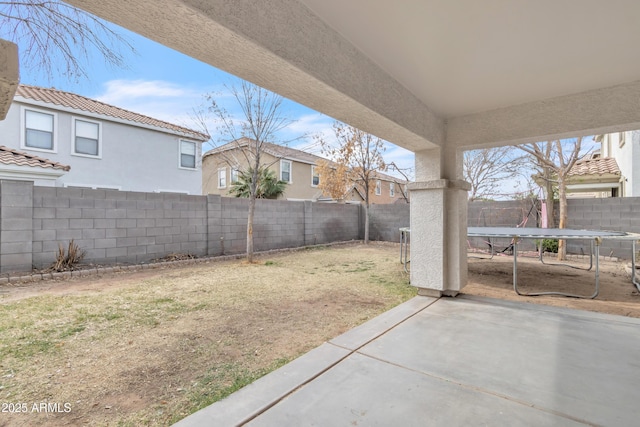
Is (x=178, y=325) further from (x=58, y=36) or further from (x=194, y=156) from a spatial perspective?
(x=194, y=156)

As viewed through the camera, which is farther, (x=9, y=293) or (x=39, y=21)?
(x=9, y=293)

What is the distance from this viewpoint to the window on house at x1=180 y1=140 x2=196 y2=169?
43.0 ft

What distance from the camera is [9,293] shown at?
14.8ft

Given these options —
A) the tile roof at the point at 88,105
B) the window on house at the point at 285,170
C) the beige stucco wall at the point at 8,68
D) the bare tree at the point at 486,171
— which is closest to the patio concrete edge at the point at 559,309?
the beige stucco wall at the point at 8,68

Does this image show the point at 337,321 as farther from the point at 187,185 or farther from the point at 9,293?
the point at 187,185

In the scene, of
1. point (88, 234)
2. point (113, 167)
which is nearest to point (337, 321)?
point (88, 234)

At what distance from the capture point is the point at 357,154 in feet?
40.5

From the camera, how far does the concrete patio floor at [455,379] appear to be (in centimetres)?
171

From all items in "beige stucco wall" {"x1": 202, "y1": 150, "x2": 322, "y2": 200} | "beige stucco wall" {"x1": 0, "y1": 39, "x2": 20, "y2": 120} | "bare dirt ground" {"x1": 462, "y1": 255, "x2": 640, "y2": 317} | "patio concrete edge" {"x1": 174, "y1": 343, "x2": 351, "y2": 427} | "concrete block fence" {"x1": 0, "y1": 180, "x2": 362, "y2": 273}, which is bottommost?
"bare dirt ground" {"x1": 462, "y1": 255, "x2": 640, "y2": 317}

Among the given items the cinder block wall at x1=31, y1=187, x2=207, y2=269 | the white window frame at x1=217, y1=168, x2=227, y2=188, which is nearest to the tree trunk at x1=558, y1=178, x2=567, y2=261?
the cinder block wall at x1=31, y1=187, x2=207, y2=269

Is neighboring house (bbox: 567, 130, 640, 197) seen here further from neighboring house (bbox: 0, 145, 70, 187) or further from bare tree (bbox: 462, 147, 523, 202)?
neighboring house (bbox: 0, 145, 70, 187)

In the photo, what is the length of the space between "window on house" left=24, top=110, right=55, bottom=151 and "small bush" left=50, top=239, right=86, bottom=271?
6.14m

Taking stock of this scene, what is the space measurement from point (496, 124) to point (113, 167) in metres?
12.4

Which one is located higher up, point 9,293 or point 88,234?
point 88,234
